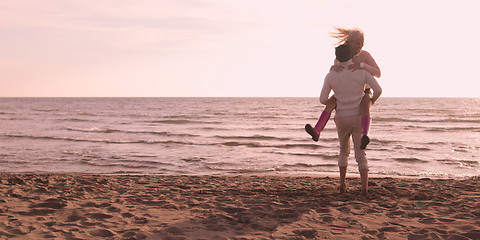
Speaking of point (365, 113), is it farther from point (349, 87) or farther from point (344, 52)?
point (344, 52)

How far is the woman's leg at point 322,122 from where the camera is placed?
465 cm

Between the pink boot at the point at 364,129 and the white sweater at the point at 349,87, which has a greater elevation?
the white sweater at the point at 349,87

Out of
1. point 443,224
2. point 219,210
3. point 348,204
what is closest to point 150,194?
point 219,210

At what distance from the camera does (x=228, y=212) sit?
4.38 m

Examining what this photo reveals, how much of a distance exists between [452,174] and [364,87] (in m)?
6.00

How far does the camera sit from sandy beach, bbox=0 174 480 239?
11.8ft

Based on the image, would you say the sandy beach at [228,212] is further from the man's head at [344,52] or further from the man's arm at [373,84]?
the man's head at [344,52]

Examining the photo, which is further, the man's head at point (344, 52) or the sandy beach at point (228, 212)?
the man's head at point (344, 52)

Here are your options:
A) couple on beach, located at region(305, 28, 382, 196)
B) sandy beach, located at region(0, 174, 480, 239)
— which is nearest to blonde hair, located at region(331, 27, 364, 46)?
couple on beach, located at region(305, 28, 382, 196)

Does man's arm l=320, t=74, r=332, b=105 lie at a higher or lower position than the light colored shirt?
lower

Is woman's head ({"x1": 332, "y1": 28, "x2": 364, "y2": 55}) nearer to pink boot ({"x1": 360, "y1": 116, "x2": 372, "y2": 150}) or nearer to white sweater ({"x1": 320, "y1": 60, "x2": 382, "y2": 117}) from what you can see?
white sweater ({"x1": 320, "y1": 60, "x2": 382, "y2": 117})

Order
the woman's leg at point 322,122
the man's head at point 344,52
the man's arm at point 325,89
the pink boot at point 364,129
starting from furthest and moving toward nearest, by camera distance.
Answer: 1. the man's arm at point 325,89
2. the man's head at point 344,52
3. the woman's leg at point 322,122
4. the pink boot at point 364,129

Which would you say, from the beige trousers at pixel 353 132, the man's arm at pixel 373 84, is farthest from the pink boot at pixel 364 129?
the man's arm at pixel 373 84

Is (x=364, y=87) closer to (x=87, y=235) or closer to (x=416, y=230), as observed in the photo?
(x=416, y=230)
